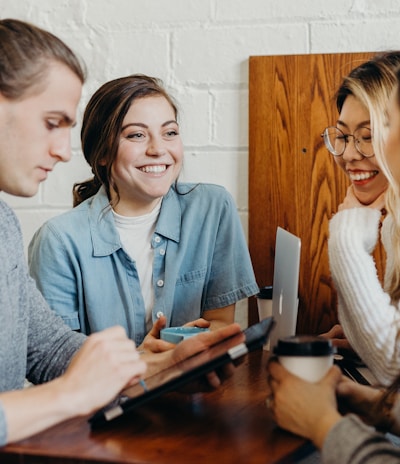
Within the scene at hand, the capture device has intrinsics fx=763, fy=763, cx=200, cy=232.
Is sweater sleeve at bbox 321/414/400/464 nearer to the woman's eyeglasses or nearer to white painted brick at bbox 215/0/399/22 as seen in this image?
the woman's eyeglasses

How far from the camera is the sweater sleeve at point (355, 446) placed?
0.82 m

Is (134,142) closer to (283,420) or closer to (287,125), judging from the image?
(287,125)

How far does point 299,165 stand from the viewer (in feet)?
Answer: 6.29

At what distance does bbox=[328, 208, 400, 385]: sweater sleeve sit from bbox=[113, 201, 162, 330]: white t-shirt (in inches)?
17.5

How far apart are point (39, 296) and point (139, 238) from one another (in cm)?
49

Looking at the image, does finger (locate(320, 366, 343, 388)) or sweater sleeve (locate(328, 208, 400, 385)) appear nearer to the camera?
finger (locate(320, 366, 343, 388))

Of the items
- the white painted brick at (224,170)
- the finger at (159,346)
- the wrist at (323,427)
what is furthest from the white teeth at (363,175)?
the wrist at (323,427)

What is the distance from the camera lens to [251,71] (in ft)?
6.22

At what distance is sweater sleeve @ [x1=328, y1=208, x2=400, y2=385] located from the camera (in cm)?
133

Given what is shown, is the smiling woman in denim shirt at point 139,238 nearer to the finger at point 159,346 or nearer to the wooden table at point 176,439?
the finger at point 159,346

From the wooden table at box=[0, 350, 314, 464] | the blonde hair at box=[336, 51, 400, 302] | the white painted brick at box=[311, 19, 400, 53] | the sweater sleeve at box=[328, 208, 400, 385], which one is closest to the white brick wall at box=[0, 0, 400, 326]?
the white painted brick at box=[311, 19, 400, 53]

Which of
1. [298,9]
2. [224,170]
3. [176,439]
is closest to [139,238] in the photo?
[224,170]

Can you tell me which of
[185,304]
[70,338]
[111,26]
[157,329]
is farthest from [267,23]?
[70,338]

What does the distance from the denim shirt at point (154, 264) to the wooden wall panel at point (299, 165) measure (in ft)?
0.45
